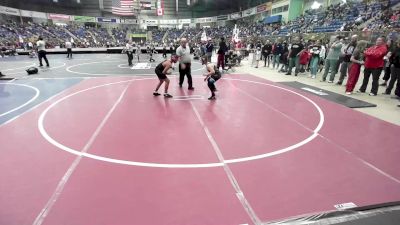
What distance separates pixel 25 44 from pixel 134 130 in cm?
3323

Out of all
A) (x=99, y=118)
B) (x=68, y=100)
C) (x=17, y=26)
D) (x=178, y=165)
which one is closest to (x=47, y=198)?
(x=178, y=165)

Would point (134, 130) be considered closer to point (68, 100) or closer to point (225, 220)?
point (225, 220)

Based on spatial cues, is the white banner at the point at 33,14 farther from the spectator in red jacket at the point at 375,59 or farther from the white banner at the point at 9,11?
the spectator in red jacket at the point at 375,59

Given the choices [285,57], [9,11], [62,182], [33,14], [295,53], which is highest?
[33,14]

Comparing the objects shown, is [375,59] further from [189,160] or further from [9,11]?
[9,11]

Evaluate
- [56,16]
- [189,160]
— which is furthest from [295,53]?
[56,16]

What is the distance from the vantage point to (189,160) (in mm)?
3965

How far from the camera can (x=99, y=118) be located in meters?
5.91

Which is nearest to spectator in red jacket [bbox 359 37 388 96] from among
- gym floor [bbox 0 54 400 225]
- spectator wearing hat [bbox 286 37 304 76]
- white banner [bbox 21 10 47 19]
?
gym floor [bbox 0 54 400 225]

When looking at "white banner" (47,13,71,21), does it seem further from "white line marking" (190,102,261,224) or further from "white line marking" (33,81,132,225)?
"white line marking" (190,102,261,224)

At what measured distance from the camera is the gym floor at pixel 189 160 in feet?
9.43

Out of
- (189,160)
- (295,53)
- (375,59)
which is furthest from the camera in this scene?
(295,53)

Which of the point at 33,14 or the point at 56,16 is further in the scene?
the point at 56,16

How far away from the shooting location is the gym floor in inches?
113
